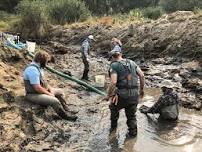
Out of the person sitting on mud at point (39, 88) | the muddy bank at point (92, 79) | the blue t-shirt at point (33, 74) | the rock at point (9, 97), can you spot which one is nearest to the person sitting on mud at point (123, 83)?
the muddy bank at point (92, 79)

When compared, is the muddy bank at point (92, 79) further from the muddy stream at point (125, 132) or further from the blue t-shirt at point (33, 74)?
the blue t-shirt at point (33, 74)

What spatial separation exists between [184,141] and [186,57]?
1207 centimetres

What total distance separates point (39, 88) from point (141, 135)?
2.76 meters

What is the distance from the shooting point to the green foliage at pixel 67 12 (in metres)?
45.6

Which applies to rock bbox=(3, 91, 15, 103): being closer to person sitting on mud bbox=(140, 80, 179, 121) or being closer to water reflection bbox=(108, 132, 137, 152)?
water reflection bbox=(108, 132, 137, 152)

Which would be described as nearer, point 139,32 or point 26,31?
point 139,32

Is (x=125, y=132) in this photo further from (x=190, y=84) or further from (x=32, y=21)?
(x=32, y=21)

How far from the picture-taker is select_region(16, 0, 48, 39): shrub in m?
37.1

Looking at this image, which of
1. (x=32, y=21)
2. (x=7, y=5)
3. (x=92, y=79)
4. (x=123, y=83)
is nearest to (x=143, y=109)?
(x=123, y=83)

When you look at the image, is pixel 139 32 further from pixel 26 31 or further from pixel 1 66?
pixel 1 66

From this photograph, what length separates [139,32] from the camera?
2781cm

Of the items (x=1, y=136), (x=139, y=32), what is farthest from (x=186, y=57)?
(x=1, y=136)

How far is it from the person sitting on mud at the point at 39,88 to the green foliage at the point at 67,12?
3449 cm

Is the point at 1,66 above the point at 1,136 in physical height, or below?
above
